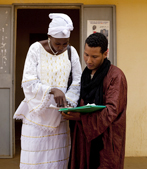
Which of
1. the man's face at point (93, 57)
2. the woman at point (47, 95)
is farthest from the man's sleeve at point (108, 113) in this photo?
the woman at point (47, 95)

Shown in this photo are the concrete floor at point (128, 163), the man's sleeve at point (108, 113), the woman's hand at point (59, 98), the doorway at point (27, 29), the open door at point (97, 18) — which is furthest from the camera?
the doorway at point (27, 29)

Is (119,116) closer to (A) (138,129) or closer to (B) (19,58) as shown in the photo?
(A) (138,129)

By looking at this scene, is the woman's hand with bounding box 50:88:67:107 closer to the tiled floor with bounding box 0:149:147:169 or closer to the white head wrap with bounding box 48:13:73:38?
the white head wrap with bounding box 48:13:73:38

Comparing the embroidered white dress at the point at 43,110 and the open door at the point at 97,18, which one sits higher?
the open door at the point at 97,18

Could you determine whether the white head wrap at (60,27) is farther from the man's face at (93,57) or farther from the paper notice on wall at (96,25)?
the paper notice on wall at (96,25)

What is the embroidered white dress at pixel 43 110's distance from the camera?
251cm

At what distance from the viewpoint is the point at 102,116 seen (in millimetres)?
2188

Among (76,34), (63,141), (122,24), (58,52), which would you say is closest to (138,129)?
(122,24)

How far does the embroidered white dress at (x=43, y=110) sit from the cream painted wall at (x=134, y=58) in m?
2.48

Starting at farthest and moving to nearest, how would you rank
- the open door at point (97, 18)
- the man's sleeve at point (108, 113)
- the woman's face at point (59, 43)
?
the open door at point (97, 18)
the woman's face at point (59, 43)
the man's sleeve at point (108, 113)

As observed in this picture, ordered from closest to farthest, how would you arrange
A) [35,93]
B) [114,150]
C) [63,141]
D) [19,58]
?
[114,150] → [35,93] → [63,141] → [19,58]

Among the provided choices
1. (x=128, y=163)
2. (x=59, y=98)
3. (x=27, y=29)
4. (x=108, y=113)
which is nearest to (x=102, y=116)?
(x=108, y=113)

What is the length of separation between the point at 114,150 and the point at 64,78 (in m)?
0.85

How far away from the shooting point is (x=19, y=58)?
965cm
